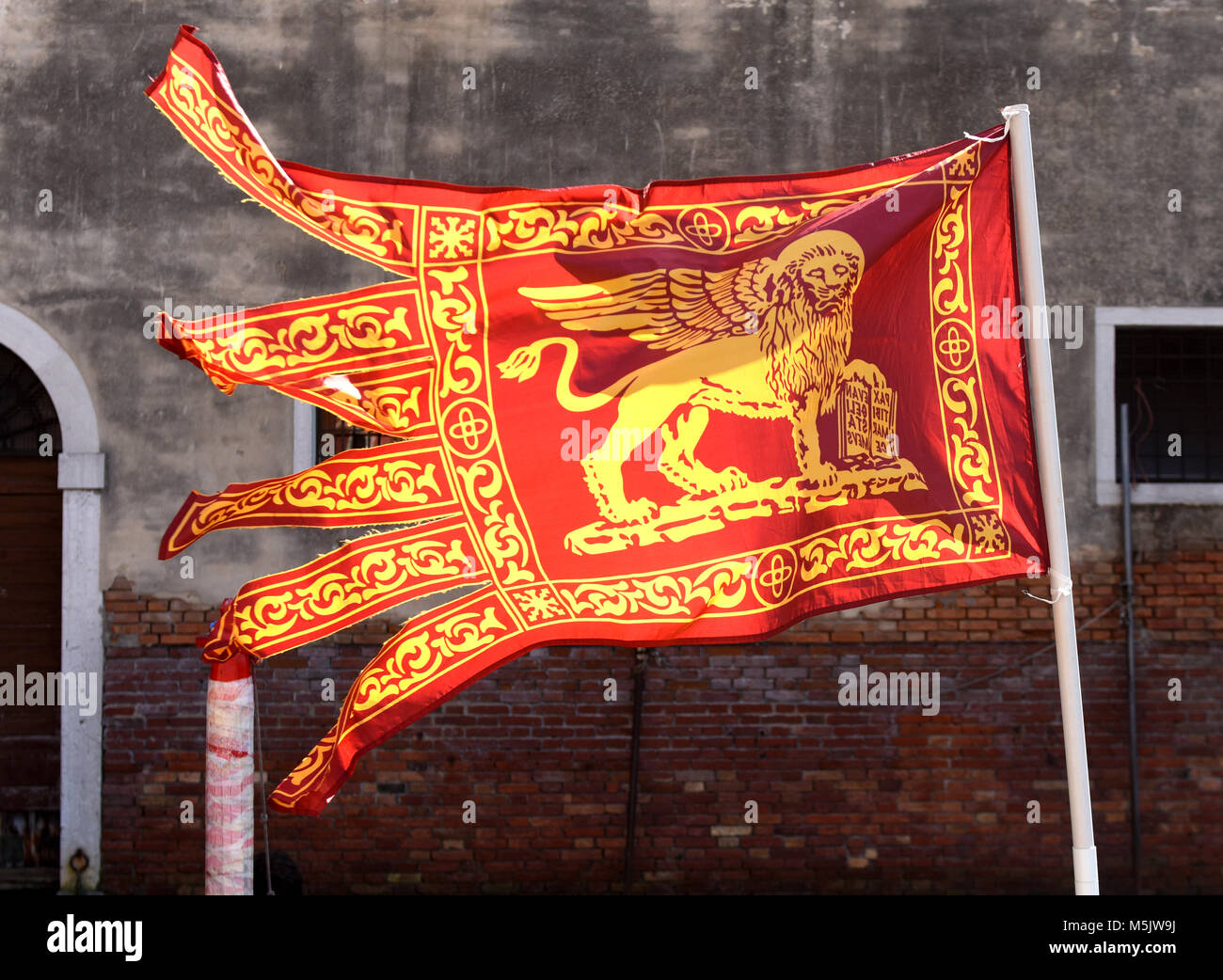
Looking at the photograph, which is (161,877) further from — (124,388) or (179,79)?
(179,79)

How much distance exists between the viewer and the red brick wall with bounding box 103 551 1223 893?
6.53 m

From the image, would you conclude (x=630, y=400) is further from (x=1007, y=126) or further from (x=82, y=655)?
(x=82, y=655)

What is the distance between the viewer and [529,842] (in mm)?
6551

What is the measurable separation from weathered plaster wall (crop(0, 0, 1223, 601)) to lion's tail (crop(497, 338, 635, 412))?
3.15 metres

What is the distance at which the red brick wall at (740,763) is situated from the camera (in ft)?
21.4

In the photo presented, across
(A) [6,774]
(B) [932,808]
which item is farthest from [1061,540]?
(A) [6,774]

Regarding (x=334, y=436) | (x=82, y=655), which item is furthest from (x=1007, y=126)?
(x=82, y=655)

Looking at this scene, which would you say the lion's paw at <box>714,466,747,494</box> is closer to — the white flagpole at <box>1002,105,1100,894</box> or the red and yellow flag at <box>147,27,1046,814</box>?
the red and yellow flag at <box>147,27,1046,814</box>

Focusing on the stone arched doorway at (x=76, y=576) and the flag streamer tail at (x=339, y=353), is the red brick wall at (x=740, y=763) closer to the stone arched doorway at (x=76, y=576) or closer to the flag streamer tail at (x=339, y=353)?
the stone arched doorway at (x=76, y=576)

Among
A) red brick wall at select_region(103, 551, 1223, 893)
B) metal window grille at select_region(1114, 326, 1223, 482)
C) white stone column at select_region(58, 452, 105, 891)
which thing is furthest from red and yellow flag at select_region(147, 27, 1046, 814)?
metal window grille at select_region(1114, 326, 1223, 482)

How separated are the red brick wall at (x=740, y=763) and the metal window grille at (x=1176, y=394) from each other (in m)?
0.57

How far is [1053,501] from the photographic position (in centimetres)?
351

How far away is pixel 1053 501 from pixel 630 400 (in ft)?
4.59

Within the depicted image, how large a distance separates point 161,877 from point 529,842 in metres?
2.18
